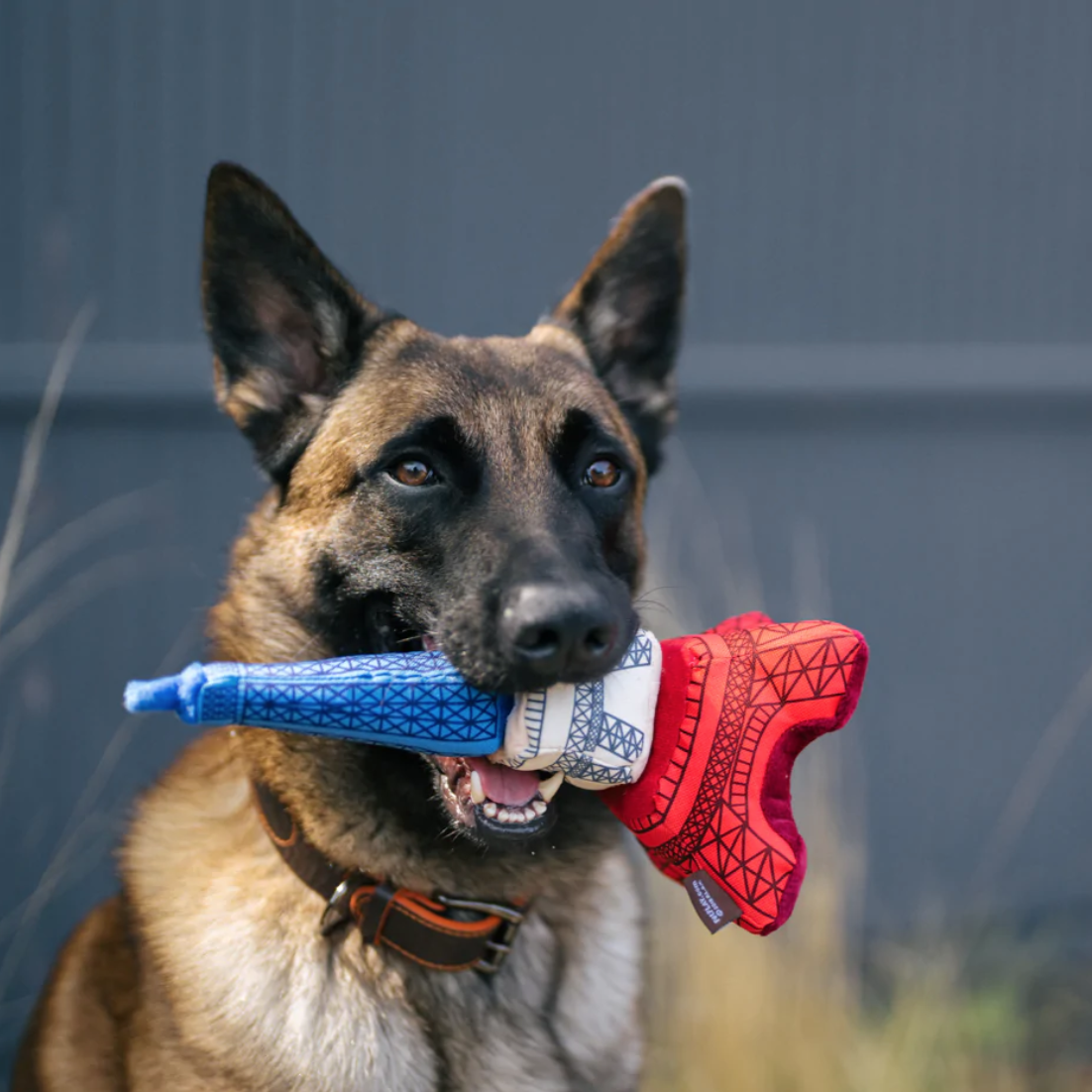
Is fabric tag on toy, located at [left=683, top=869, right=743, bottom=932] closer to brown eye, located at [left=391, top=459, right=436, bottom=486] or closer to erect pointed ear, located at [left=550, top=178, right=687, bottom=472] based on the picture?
brown eye, located at [left=391, top=459, right=436, bottom=486]

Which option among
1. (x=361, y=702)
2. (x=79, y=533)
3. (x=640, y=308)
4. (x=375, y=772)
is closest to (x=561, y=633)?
(x=361, y=702)

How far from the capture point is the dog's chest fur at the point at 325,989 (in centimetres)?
198

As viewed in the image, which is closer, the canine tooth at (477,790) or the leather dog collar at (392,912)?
the canine tooth at (477,790)

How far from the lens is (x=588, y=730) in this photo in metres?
1.78

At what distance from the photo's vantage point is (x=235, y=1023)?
1.99 metres

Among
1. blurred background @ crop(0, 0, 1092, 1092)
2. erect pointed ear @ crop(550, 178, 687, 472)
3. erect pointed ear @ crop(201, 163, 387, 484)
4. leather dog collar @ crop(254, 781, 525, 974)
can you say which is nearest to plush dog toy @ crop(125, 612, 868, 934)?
leather dog collar @ crop(254, 781, 525, 974)

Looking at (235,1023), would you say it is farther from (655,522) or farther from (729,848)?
(655,522)

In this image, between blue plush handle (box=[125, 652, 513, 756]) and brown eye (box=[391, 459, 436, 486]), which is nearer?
blue plush handle (box=[125, 652, 513, 756])

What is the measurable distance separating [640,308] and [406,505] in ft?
2.80

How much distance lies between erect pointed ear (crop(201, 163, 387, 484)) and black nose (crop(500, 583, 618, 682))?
0.74 metres

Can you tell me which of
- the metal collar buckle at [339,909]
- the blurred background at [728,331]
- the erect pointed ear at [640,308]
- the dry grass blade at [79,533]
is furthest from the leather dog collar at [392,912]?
the dry grass blade at [79,533]

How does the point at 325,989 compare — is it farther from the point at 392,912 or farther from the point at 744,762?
the point at 744,762

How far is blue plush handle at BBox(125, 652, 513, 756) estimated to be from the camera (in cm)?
165

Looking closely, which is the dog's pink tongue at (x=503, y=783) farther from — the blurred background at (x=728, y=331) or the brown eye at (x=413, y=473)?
the blurred background at (x=728, y=331)
